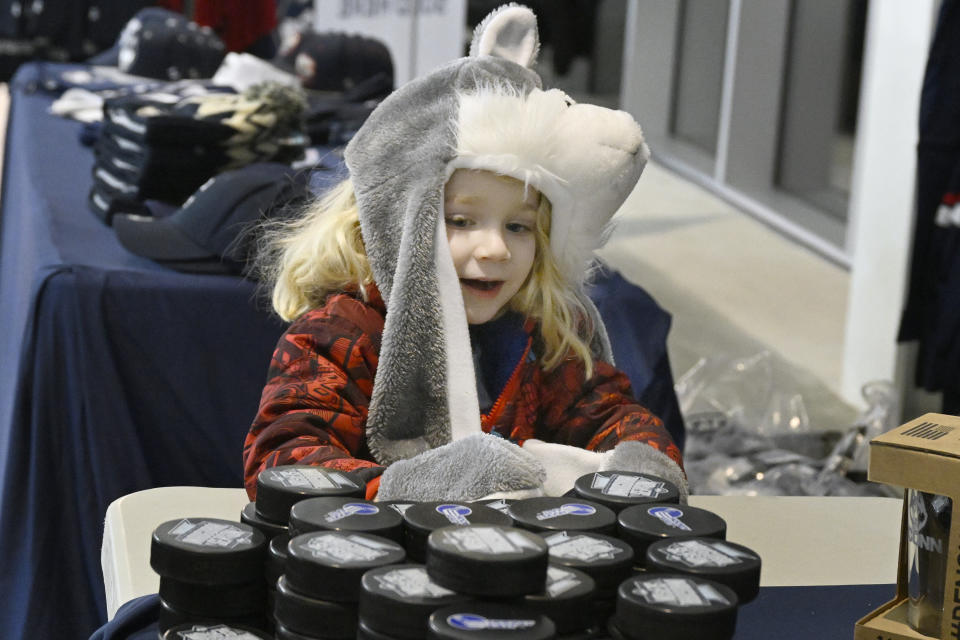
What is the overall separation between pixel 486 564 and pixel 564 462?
0.52 m

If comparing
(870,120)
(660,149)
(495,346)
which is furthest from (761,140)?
(495,346)

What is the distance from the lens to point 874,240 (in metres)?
3.94

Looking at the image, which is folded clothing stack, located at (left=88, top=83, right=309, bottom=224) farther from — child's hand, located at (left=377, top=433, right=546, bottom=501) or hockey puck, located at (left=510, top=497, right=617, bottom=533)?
hockey puck, located at (left=510, top=497, right=617, bottom=533)

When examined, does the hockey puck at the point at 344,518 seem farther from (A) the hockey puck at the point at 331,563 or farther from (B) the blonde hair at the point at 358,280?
(B) the blonde hair at the point at 358,280

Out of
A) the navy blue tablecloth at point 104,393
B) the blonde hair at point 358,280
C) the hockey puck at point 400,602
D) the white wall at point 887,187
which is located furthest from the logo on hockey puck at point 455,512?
the white wall at point 887,187

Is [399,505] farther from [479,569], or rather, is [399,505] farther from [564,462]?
[564,462]

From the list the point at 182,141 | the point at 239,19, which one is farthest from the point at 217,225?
the point at 239,19

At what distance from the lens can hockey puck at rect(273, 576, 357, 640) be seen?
93 centimetres

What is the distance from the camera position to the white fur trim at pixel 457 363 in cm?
142

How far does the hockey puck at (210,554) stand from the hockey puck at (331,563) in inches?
2.3

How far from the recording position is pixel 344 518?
1012 mm

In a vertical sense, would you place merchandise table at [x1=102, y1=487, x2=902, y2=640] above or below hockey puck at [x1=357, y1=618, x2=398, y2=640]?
below

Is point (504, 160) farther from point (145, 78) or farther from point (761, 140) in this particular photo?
point (761, 140)

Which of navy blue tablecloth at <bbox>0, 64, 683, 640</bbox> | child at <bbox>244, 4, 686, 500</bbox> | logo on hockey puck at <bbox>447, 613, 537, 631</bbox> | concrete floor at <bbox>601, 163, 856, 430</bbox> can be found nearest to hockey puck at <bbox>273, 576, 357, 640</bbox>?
logo on hockey puck at <bbox>447, 613, 537, 631</bbox>
